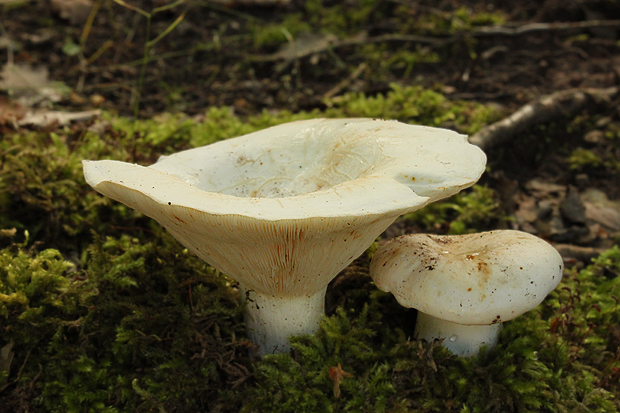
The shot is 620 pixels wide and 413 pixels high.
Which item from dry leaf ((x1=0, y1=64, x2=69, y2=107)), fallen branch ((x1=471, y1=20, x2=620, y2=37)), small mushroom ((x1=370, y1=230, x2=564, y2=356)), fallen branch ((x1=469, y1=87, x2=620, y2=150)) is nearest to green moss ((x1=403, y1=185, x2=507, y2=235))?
fallen branch ((x1=469, y1=87, x2=620, y2=150))

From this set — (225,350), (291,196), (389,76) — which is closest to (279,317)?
(225,350)

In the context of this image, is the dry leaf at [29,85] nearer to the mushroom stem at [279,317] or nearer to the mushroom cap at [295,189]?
the mushroom cap at [295,189]

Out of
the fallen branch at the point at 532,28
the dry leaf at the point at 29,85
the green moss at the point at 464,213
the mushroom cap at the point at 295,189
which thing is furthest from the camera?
the fallen branch at the point at 532,28

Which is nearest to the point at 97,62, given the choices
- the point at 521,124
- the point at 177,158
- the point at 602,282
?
the point at 177,158

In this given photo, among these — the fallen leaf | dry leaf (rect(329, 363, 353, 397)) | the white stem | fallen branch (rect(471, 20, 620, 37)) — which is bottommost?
the fallen leaf

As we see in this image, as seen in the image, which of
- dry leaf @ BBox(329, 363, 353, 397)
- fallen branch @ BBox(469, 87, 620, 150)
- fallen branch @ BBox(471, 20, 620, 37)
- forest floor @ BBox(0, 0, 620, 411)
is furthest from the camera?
fallen branch @ BBox(471, 20, 620, 37)

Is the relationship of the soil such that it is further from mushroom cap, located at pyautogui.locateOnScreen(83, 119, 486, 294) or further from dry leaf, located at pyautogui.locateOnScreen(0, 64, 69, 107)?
mushroom cap, located at pyautogui.locateOnScreen(83, 119, 486, 294)

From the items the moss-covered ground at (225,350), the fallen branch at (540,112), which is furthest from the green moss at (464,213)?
the moss-covered ground at (225,350)

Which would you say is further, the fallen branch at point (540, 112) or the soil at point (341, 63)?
the soil at point (341, 63)
